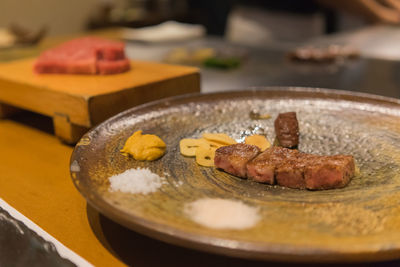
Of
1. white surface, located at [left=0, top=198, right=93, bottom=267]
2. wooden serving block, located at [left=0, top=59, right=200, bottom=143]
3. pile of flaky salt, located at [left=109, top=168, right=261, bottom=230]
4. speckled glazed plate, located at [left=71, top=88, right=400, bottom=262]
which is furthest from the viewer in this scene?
wooden serving block, located at [left=0, top=59, right=200, bottom=143]

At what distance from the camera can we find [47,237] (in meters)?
1.09

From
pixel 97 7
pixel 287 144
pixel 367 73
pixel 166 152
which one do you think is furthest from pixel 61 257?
pixel 97 7

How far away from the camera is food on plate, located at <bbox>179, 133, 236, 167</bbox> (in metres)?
1.28

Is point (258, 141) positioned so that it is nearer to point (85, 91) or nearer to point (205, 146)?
point (205, 146)

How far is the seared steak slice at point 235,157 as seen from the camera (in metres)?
1.17

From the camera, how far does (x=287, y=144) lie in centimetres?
141

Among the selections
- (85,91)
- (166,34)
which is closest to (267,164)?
(85,91)

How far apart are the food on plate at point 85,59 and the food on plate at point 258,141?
85cm

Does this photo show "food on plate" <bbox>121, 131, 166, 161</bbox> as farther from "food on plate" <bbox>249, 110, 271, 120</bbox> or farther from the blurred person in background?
the blurred person in background

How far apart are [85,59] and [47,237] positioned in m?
1.05

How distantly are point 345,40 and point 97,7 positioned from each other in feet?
18.5

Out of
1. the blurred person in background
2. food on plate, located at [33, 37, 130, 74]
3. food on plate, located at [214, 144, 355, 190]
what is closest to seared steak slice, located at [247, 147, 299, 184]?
food on plate, located at [214, 144, 355, 190]

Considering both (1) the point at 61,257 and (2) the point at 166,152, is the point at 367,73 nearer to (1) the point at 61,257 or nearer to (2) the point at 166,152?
(2) the point at 166,152

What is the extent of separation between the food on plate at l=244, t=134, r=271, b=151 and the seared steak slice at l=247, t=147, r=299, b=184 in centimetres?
16
